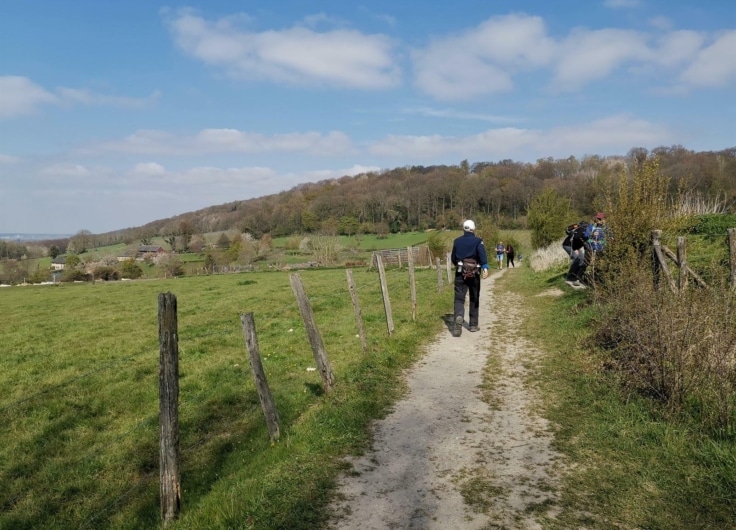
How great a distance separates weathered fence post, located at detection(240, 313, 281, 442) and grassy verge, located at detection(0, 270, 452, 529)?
192 millimetres

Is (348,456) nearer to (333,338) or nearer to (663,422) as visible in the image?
(663,422)

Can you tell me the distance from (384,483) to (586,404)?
312 cm

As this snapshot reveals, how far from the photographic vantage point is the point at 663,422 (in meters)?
5.14

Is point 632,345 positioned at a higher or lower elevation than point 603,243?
lower

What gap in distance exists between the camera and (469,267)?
34.1ft

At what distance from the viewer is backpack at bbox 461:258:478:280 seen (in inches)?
409

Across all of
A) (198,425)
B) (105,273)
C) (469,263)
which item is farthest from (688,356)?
(105,273)

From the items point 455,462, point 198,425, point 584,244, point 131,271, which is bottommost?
point 131,271

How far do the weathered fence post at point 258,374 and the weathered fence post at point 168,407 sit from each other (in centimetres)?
132

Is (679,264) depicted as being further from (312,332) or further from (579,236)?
(312,332)

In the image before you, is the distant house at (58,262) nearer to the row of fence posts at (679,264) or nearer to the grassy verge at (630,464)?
the row of fence posts at (679,264)

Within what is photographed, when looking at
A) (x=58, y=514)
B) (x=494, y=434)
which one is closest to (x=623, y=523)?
(x=494, y=434)

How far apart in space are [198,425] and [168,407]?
3.29 metres

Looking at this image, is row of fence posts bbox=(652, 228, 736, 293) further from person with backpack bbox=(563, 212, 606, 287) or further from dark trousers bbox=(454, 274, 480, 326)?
dark trousers bbox=(454, 274, 480, 326)
